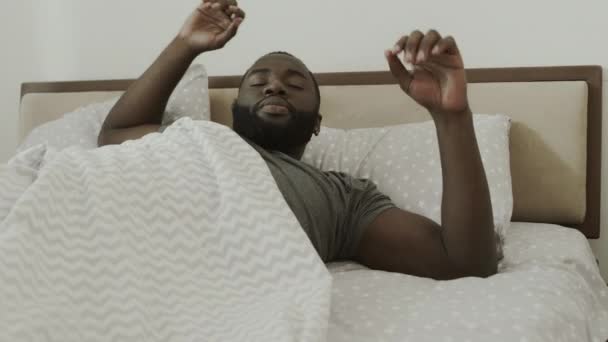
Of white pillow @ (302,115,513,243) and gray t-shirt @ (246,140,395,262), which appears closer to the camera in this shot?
gray t-shirt @ (246,140,395,262)

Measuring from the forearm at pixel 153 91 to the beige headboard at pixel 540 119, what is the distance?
535 mm

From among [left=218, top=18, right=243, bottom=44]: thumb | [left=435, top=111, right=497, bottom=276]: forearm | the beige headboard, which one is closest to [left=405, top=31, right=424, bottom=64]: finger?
[left=435, top=111, right=497, bottom=276]: forearm

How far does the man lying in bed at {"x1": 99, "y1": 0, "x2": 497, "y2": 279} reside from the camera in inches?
47.4

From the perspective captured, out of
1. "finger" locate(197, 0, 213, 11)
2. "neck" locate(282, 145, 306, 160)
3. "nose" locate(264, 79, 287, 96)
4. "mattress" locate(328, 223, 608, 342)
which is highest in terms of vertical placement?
"finger" locate(197, 0, 213, 11)

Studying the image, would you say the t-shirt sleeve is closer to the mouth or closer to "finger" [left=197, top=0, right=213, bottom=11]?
the mouth

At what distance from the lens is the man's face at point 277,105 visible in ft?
5.14

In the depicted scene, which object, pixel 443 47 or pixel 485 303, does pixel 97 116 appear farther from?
pixel 485 303

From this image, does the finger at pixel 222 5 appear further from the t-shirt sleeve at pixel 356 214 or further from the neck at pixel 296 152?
the t-shirt sleeve at pixel 356 214

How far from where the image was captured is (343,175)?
4.95 feet

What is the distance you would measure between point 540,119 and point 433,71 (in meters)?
0.79

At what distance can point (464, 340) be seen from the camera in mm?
928

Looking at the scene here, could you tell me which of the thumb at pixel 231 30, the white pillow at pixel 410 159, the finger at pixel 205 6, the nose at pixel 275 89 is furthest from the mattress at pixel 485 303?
the finger at pixel 205 6

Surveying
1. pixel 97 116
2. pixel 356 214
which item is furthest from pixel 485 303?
pixel 97 116

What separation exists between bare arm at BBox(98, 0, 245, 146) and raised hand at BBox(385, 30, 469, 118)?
56 centimetres
